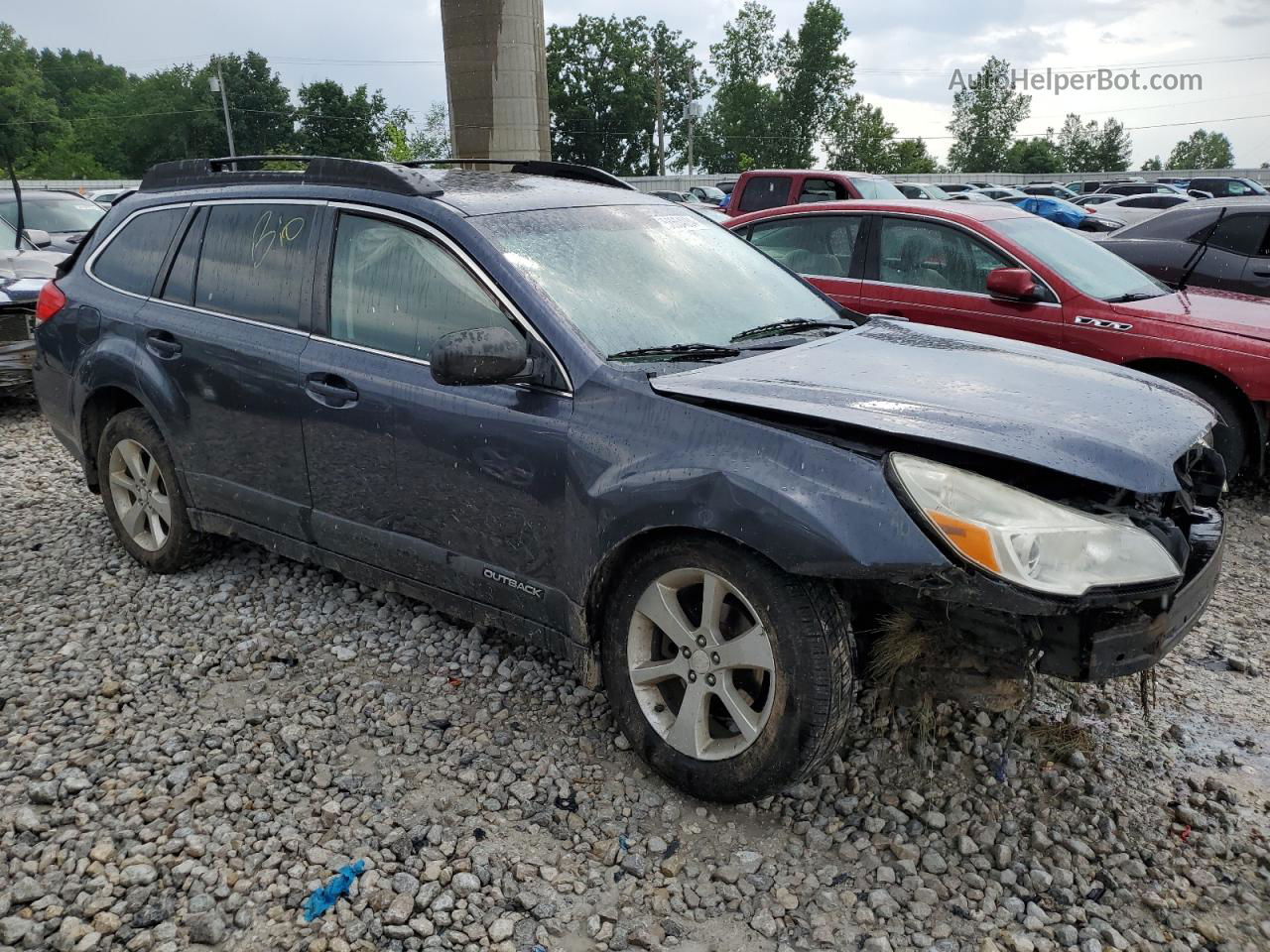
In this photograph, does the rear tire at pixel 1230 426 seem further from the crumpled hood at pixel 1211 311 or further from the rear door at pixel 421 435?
the rear door at pixel 421 435

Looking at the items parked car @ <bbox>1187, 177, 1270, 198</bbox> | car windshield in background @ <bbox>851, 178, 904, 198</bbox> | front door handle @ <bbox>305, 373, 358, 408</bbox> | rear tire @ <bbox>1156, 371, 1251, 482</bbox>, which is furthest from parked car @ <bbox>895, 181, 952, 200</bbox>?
front door handle @ <bbox>305, 373, 358, 408</bbox>

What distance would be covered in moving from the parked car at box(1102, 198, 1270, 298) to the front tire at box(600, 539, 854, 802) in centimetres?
664

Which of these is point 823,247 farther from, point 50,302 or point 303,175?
point 50,302

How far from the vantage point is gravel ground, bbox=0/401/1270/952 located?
2.46 metres

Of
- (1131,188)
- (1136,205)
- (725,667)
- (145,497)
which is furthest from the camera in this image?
(1131,188)

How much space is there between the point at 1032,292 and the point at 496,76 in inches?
210

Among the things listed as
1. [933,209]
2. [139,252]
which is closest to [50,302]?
[139,252]

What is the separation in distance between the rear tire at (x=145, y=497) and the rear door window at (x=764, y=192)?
32.4 feet

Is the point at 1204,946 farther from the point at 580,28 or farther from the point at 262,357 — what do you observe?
the point at 580,28

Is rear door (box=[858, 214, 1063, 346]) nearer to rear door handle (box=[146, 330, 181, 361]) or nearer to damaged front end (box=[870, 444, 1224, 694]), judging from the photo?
damaged front end (box=[870, 444, 1224, 694])

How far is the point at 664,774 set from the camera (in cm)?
291

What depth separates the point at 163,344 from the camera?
13.6 feet

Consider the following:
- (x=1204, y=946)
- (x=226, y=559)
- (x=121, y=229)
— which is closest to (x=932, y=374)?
(x=1204, y=946)

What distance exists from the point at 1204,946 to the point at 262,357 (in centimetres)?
345
